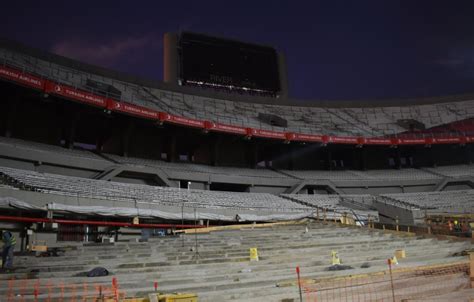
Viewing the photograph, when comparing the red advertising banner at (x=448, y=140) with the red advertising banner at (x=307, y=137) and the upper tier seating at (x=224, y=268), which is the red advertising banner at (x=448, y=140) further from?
the upper tier seating at (x=224, y=268)

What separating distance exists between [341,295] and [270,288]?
162 centimetres

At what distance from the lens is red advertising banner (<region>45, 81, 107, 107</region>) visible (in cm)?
2378

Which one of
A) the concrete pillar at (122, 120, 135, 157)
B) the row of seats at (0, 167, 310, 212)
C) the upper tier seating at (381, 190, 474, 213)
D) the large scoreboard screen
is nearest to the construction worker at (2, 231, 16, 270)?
the row of seats at (0, 167, 310, 212)

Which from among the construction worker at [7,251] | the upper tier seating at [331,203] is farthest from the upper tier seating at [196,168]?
the construction worker at [7,251]

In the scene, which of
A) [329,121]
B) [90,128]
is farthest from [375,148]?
[90,128]

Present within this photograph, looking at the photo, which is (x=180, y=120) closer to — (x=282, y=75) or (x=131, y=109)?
(x=131, y=109)

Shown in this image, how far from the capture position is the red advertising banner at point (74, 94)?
23781 millimetres

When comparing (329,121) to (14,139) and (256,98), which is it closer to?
(256,98)

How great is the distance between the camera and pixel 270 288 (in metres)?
8.41

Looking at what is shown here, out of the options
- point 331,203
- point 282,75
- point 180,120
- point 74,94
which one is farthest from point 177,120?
point 282,75

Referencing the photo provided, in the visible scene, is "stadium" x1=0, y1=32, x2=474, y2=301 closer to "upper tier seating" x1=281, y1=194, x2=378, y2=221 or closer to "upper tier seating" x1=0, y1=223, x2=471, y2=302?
"upper tier seating" x1=0, y1=223, x2=471, y2=302

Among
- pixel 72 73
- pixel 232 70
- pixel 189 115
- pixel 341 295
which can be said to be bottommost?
pixel 341 295

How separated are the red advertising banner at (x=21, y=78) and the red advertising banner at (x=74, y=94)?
484 mm

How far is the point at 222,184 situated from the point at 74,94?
54.1 ft
